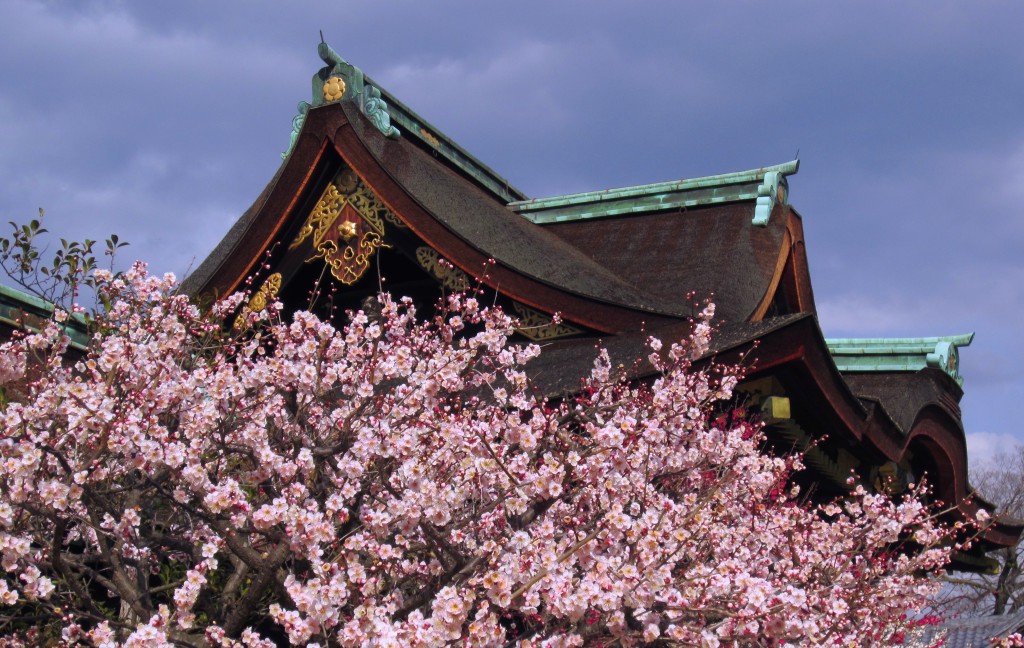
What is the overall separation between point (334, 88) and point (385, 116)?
0.75 meters

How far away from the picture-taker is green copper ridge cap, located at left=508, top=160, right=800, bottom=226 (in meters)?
11.8

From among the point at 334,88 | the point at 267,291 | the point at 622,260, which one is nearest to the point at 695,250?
the point at 622,260

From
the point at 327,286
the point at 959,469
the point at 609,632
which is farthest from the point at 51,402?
the point at 959,469

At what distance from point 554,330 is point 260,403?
146 inches

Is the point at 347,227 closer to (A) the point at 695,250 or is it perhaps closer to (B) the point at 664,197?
(A) the point at 695,250

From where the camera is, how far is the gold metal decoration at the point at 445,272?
28.4 feet

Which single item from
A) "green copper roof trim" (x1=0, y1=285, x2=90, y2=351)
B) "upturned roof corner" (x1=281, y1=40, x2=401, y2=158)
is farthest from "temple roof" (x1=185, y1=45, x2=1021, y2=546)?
"green copper roof trim" (x1=0, y1=285, x2=90, y2=351)

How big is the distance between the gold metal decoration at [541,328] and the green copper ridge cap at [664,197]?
11.5 ft

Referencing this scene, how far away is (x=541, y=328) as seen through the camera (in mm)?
8492

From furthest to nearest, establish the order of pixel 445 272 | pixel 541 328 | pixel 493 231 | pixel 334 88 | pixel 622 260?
pixel 622 260 < pixel 334 88 < pixel 493 231 < pixel 445 272 < pixel 541 328

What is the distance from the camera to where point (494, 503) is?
4.56m

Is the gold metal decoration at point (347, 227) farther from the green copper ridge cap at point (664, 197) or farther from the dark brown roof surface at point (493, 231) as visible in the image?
the green copper ridge cap at point (664, 197)

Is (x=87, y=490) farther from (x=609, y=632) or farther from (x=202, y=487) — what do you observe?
(x=609, y=632)

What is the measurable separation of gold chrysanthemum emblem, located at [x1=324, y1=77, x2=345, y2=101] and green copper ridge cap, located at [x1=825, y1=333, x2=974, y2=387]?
6.80 m
